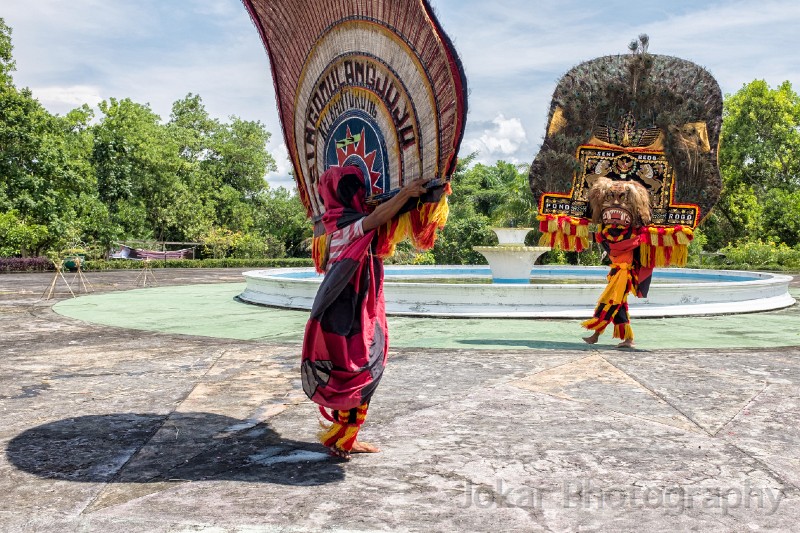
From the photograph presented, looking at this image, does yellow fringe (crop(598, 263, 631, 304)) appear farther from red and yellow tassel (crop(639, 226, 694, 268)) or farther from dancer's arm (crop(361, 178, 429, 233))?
dancer's arm (crop(361, 178, 429, 233))

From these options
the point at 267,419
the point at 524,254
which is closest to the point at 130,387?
the point at 267,419

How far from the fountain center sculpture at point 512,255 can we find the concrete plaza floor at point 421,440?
688cm

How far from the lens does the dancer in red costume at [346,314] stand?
12.1 feet

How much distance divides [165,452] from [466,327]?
6026mm

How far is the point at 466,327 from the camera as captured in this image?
9562mm

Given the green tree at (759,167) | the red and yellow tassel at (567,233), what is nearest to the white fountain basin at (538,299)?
the red and yellow tassel at (567,233)

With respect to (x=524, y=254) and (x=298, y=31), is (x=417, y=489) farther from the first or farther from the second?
(x=524, y=254)

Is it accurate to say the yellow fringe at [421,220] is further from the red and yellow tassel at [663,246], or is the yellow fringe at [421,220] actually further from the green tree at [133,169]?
the green tree at [133,169]

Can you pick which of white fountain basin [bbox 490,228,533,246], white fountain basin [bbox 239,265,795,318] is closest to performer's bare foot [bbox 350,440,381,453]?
white fountain basin [bbox 239,265,795,318]

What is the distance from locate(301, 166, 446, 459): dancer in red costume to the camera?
3.70 metres

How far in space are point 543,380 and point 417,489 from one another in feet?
9.16

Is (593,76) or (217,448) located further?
(593,76)

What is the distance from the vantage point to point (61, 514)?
3041 millimetres

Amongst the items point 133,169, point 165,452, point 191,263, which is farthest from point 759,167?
point 165,452
